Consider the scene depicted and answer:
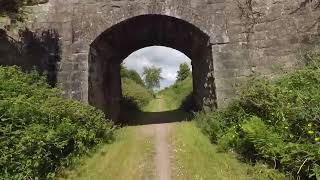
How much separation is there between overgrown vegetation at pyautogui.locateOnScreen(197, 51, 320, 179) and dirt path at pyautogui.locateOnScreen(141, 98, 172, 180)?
47.7 inches

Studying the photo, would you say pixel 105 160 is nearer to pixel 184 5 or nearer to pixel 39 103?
pixel 39 103

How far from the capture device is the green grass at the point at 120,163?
22.5ft

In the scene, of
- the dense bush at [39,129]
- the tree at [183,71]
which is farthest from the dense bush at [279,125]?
the tree at [183,71]

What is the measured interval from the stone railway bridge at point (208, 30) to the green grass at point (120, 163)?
2.42 meters

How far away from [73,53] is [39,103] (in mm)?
2998

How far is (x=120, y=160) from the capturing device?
781 cm

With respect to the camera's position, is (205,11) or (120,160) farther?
(205,11)

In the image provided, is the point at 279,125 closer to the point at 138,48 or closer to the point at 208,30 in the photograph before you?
the point at 208,30

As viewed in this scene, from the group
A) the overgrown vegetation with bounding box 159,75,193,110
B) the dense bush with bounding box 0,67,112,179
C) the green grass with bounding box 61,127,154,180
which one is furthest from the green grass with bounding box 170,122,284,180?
the overgrown vegetation with bounding box 159,75,193,110

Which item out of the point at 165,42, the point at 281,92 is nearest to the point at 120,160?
the point at 281,92

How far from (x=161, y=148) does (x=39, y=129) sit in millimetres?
2957

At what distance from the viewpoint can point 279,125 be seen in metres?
6.67

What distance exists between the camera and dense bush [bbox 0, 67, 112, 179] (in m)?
6.36

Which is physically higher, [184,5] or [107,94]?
[184,5]
